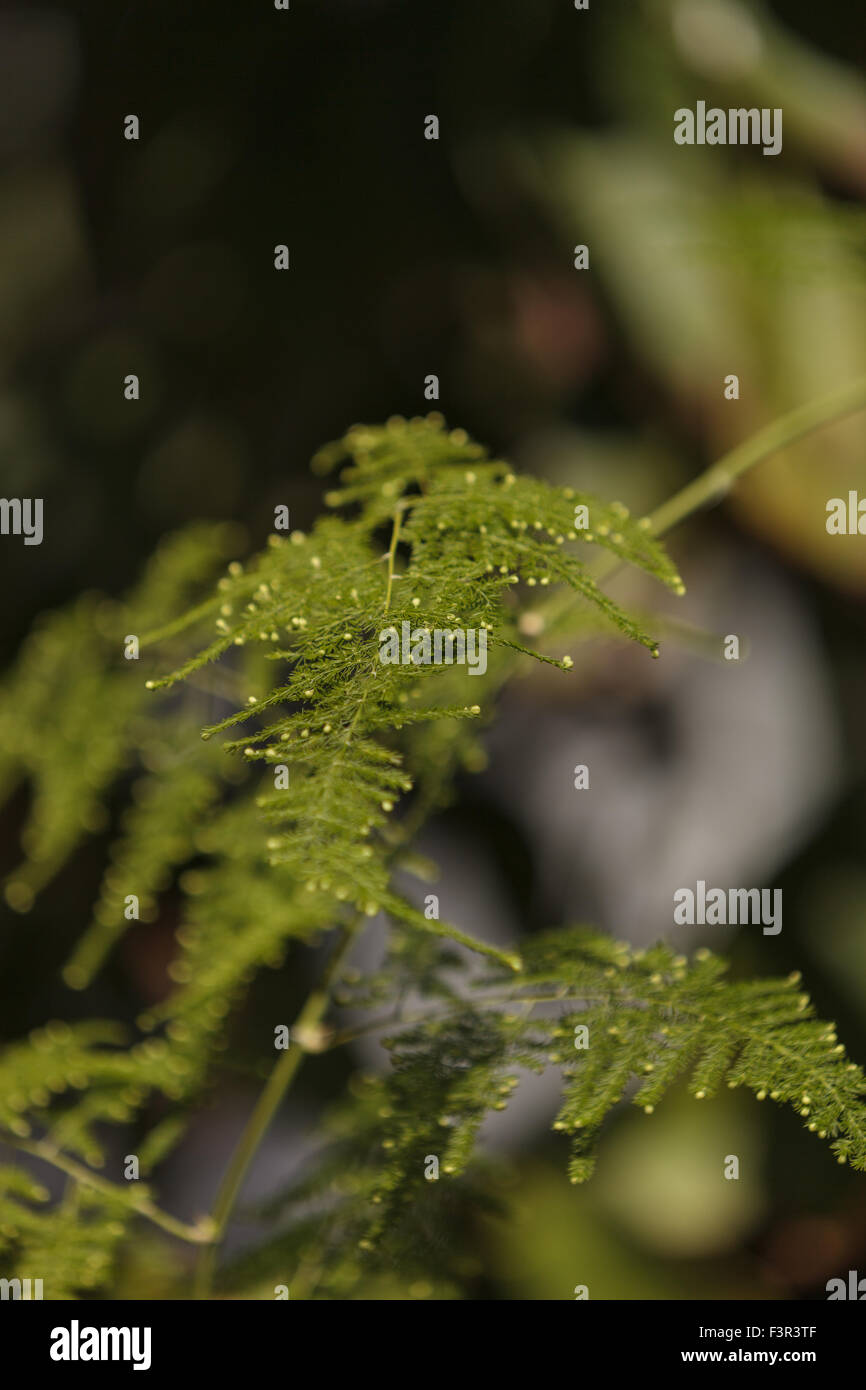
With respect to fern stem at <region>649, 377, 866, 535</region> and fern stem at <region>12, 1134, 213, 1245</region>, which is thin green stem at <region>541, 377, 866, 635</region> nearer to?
fern stem at <region>649, 377, 866, 535</region>

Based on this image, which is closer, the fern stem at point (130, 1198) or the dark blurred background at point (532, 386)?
the fern stem at point (130, 1198)

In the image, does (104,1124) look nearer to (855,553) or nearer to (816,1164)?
(816,1164)

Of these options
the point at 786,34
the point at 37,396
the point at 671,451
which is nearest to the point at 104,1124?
the point at 37,396

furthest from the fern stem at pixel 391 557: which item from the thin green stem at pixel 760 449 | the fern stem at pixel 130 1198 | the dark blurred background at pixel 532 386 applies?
the dark blurred background at pixel 532 386

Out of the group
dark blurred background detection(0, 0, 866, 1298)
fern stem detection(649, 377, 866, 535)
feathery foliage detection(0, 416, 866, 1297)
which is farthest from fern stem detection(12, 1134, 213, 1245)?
fern stem detection(649, 377, 866, 535)

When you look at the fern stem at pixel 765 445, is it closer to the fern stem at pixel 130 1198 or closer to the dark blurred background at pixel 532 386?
the dark blurred background at pixel 532 386

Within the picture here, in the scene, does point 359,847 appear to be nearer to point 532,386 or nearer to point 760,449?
point 760,449
